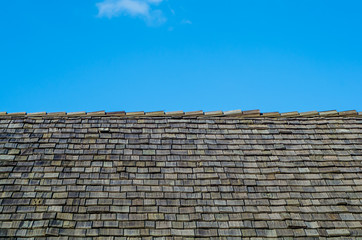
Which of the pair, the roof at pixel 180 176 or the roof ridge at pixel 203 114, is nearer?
the roof at pixel 180 176

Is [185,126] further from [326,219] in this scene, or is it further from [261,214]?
[326,219]

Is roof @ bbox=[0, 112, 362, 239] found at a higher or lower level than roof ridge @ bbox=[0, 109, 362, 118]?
lower

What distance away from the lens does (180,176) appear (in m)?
6.20

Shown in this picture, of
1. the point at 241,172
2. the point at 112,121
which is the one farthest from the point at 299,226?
the point at 112,121

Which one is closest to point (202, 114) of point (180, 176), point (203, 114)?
point (203, 114)

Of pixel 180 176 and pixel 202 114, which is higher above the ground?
pixel 202 114

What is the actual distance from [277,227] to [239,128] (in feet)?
8.40

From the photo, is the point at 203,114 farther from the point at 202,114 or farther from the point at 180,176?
the point at 180,176

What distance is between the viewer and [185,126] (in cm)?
744

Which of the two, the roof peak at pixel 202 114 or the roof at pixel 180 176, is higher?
the roof peak at pixel 202 114

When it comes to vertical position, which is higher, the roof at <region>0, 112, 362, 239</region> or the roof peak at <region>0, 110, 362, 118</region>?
the roof peak at <region>0, 110, 362, 118</region>

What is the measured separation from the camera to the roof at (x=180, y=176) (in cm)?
534

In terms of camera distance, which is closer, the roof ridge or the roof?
the roof

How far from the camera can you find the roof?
5.34 m
